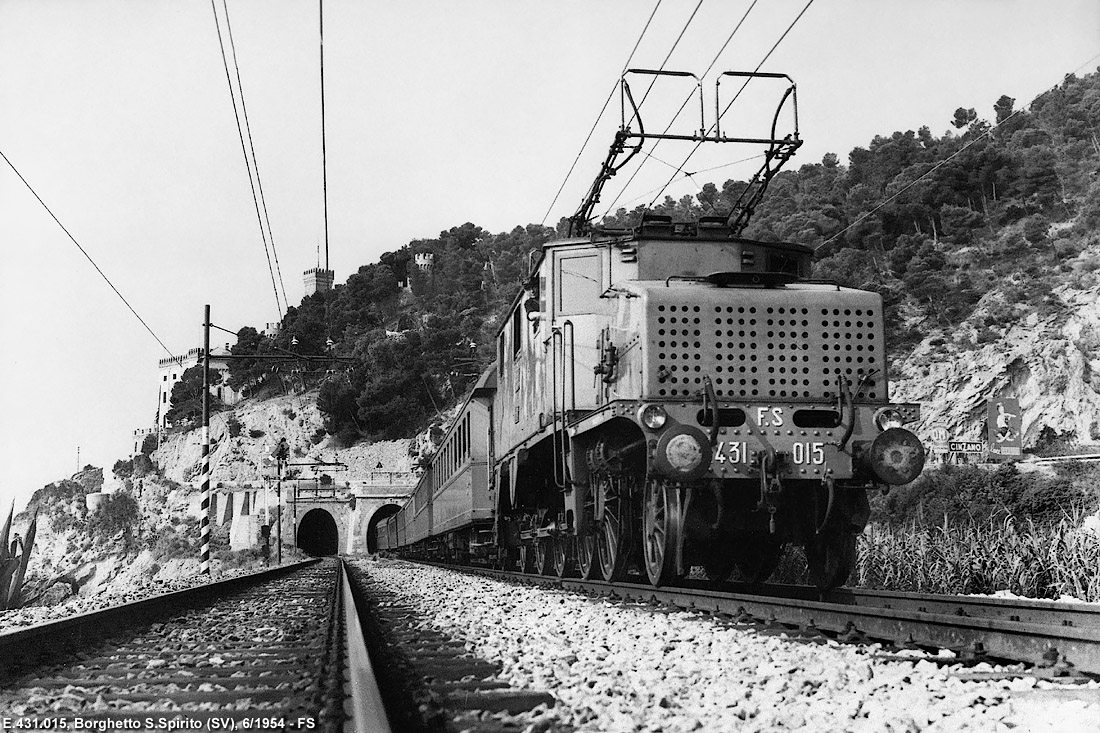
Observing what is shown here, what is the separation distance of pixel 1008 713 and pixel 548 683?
1.91 metres

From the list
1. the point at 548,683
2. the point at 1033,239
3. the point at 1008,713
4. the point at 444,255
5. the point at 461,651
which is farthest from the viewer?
the point at 444,255

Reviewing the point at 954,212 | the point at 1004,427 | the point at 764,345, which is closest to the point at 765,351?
the point at 764,345

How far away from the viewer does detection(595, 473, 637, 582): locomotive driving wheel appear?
9.18 metres

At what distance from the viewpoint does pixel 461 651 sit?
18.7 ft

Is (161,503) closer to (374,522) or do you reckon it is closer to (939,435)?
(374,522)

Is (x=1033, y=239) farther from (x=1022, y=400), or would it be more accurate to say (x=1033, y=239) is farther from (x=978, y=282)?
(x=1022, y=400)

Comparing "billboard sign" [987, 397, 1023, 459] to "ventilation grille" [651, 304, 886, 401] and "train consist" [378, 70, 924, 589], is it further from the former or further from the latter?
"ventilation grille" [651, 304, 886, 401]

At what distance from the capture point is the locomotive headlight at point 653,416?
7.52 metres

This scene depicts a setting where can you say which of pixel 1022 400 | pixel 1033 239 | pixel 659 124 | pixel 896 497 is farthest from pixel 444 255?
pixel 659 124

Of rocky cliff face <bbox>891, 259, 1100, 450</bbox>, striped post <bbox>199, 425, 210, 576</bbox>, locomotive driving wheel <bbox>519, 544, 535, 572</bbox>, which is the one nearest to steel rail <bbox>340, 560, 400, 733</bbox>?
locomotive driving wheel <bbox>519, 544, 535, 572</bbox>

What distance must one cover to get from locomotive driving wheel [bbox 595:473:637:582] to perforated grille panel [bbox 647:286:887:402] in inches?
63.3

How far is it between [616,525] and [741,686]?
218 inches

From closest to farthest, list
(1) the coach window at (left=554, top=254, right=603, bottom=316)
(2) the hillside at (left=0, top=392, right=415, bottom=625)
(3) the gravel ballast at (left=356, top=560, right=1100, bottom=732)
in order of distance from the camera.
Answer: (3) the gravel ballast at (left=356, top=560, right=1100, bottom=732) → (1) the coach window at (left=554, top=254, right=603, bottom=316) → (2) the hillside at (left=0, top=392, right=415, bottom=625)

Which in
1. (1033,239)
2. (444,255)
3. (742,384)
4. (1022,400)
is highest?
(444,255)
